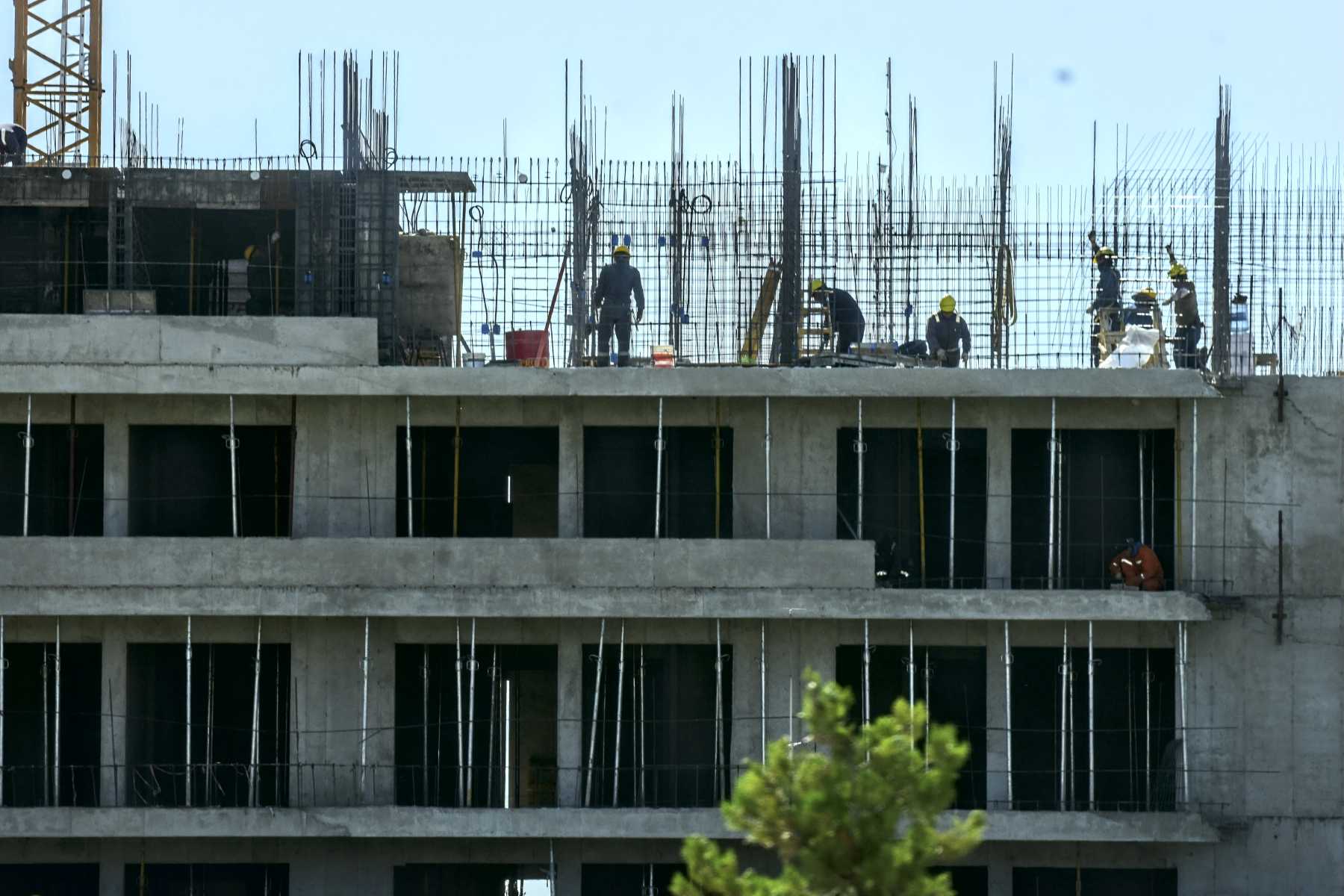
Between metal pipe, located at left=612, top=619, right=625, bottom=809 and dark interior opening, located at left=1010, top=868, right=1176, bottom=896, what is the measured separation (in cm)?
488

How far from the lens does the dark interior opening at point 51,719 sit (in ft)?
87.4

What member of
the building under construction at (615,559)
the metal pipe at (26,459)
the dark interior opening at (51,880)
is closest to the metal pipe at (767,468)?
the building under construction at (615,559)

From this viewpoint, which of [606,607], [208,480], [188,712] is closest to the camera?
[606,607]

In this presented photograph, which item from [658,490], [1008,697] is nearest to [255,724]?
[658,490]

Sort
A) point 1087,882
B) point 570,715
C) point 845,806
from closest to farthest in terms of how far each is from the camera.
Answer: point 845,806 → point 570,715 → point 1087,882

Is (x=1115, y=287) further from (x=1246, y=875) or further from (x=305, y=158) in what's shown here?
(x=305, y=158)

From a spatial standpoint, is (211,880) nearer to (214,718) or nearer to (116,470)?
(214,718)

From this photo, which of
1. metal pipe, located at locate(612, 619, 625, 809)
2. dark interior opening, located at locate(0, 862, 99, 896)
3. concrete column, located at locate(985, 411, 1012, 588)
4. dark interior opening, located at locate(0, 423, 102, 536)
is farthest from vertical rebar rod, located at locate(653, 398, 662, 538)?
dark interior opening, located at locate(0, 862, 99, 896)

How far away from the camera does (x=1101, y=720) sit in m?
26.8

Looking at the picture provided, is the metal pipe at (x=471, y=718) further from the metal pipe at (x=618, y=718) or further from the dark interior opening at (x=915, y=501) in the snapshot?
the dark interior opening at (x=915, y=501)

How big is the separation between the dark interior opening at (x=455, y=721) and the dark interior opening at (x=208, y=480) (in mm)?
2456

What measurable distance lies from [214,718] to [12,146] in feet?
27.0

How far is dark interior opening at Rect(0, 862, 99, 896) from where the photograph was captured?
87.4ft

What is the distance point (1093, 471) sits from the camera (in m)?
27.0
